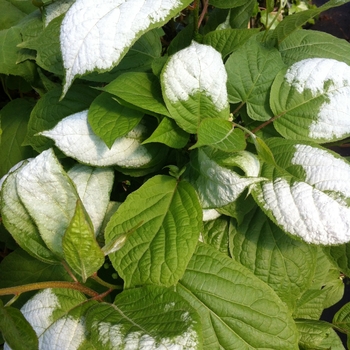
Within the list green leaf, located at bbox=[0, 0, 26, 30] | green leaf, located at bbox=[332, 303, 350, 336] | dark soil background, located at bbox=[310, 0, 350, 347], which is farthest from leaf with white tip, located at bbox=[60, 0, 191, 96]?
dark soil background, located at bbox=[310, 0, 350, 347]

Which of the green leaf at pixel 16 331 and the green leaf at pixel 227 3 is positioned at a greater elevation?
the green leaf at pixel 227 3

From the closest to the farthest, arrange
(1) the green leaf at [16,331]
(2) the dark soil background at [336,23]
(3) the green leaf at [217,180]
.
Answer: (1) the green leaf at [16,331] → (3) the green leaf at [217,180] → (2) the dark soil background at [336,23]

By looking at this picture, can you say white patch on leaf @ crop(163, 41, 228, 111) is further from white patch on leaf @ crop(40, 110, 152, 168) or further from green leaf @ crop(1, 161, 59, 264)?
green leaf @ crop(1, 161, 59, 264)

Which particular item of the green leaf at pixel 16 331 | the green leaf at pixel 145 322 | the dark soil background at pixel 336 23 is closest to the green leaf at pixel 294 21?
the green leaf at pixel 145 322

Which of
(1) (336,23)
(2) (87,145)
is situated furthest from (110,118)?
(1) (336,23)

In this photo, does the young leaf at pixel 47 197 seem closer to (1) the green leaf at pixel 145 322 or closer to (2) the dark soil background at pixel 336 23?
(1) the green leaf at pixel 145 322

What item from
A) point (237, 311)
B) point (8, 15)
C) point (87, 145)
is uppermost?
point (8, 15)

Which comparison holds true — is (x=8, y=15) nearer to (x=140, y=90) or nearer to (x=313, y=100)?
(x=140, y=90)
